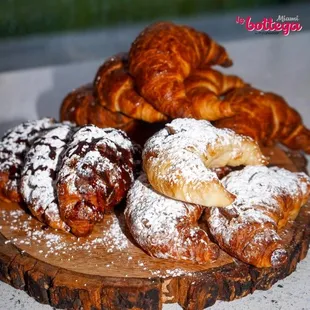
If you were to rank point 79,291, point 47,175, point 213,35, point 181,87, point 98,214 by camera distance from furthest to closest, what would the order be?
Answer: point 213,35 → point 181,87 → point 47,175 → point 98,214 → point 79,291

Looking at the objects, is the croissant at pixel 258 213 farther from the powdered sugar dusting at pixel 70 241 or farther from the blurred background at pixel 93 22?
the blurred background at pixel 93 22

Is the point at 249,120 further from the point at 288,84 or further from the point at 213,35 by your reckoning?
the point at 213,35

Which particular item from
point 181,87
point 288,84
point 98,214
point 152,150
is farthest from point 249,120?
point 288,84

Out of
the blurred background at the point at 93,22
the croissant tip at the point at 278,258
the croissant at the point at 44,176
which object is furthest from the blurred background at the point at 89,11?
the croissant tip at the point at 278,258

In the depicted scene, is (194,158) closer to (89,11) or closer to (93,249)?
(93,249)

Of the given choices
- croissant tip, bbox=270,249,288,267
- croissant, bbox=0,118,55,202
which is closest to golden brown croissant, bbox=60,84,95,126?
croissant, bbox=0,118,55,202

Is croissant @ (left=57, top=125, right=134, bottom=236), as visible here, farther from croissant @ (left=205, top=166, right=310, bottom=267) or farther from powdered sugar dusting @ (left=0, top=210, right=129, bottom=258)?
croissant @ (left=205, top=166, right=310, bottom=267)

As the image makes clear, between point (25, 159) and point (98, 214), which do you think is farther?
point (25, 159)
